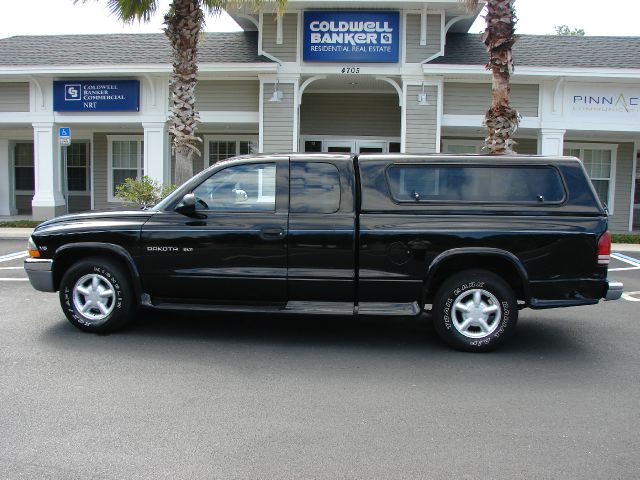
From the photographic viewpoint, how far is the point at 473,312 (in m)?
5.75

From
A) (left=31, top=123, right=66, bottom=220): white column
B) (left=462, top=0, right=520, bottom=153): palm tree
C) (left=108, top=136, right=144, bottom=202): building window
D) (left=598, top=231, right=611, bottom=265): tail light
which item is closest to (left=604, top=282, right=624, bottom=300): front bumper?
(left=598, top=231, right=611, bottom=265): tail light

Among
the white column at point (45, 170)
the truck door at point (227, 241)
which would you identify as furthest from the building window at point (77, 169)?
the truck door at point (227, 241)

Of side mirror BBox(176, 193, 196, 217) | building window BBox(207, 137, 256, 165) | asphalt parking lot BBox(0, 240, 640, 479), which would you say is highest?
building window BBox(207, 137, 256, 165)

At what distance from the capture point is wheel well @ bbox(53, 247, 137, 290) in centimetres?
605

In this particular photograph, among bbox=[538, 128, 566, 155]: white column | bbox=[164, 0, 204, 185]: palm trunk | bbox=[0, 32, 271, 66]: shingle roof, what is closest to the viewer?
bbox=[164, 0, 204, 185]: palm trunk

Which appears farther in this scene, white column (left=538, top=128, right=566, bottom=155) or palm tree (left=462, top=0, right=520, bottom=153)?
white column (left=538, top=128, right=566, bottom=155)

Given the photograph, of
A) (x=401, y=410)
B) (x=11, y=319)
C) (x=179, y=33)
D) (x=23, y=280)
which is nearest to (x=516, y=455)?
(x=401, y=410)

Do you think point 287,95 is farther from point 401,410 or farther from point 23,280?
point 401,410

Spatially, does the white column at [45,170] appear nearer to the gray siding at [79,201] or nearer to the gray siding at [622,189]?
the gray siding at [79,201]

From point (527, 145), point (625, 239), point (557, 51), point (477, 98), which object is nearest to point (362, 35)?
point (477, 98)

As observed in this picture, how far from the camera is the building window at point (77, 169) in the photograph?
20344 mm

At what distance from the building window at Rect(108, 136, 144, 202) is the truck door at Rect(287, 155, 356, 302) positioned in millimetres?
14771

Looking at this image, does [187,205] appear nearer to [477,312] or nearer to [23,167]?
→ [477,312]

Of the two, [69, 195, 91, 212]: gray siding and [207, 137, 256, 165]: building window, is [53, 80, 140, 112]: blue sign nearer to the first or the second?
[207, 137, 256, 165]: building window
